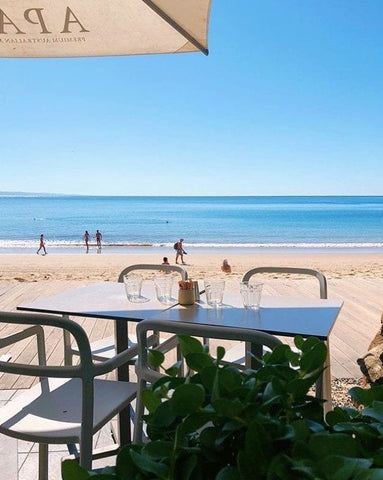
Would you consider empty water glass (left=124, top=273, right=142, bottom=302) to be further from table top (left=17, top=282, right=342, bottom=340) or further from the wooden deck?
the wooden deck

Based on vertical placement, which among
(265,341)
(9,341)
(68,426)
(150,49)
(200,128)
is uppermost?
(200,128)

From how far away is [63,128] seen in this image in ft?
169

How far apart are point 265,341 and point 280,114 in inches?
1904

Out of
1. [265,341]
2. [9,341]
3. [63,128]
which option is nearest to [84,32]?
[9,341]

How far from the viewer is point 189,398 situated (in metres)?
0.41

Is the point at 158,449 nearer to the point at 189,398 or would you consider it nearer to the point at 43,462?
the point at 189,398

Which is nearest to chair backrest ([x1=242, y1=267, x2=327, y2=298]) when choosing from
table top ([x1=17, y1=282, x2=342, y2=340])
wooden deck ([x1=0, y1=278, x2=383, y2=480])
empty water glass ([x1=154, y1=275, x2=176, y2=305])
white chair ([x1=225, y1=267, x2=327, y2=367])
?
white chair ([x1=225, y1=267, x2=327, y2=367])

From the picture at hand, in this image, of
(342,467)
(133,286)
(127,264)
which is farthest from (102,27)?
(127,264)

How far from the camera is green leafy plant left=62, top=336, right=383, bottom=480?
356 millimetres

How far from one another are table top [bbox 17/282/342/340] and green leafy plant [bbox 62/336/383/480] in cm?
114

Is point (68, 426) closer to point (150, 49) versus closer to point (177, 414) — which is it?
point (177, 414)

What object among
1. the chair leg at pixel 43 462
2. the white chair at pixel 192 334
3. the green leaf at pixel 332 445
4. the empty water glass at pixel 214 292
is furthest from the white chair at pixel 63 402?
the green leaf at pixel 332 445

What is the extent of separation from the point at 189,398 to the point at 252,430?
0.06 meters

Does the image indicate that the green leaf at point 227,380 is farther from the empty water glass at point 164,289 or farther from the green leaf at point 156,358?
the empty water glass at point 164,289
